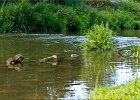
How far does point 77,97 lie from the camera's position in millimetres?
10648

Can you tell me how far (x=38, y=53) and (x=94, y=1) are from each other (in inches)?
1523

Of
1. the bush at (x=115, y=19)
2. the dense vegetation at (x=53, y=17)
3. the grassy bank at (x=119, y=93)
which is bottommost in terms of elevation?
the bush at (x=115, y=19)

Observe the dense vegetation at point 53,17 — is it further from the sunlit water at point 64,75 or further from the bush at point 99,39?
the sunlit water at point 64,75

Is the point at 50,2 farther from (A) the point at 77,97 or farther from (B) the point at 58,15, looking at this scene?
(A) the point at 77,97

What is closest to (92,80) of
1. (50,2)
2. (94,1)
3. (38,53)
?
(38,53)

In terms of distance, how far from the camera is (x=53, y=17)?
128 feet

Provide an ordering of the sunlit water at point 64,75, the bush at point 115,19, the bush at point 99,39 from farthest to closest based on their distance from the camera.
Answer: the bush at point 115,19, the bush at point 99,39, the sunlit water at point 64,75

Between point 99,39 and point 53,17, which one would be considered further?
point 53,17

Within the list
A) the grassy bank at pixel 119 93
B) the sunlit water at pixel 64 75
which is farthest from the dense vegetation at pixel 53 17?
the grassy bank at pixel 119 93

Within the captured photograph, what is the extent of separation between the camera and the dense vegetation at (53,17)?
36.5 m

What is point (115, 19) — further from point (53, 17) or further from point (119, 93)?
point (119, 93)

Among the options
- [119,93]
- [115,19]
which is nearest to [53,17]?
[115,19]

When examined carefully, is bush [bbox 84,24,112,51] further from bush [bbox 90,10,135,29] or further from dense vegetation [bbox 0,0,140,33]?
bush [bbox 90,10,135,29]

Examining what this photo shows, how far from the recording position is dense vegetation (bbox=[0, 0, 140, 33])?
36.5 metres
